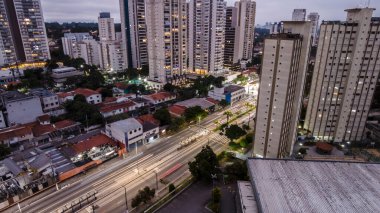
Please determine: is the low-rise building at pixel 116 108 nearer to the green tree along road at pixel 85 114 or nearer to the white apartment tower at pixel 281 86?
the green tree along road at pixel 85 114

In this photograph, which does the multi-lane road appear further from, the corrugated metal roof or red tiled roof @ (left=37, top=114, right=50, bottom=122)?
red tiled roof @ (left=37, top=114, right=50, bottom=122)

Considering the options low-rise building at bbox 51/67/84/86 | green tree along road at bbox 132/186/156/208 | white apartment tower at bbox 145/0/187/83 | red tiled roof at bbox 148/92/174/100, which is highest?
white apartment tower at bbox 145/0/187/83

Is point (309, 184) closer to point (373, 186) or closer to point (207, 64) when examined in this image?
point (373, 186)

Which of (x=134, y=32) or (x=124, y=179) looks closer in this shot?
(x=124, y=179)

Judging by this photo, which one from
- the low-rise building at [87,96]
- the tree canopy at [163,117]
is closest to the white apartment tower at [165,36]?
the low-rise building at [87,96]

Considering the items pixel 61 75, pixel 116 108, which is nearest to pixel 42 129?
pixel 116 108

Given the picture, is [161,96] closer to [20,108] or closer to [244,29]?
[20,108]

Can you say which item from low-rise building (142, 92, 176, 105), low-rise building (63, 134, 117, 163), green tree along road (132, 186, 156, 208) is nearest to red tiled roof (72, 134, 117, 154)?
low-rise building (63, 134, 117, 163)
